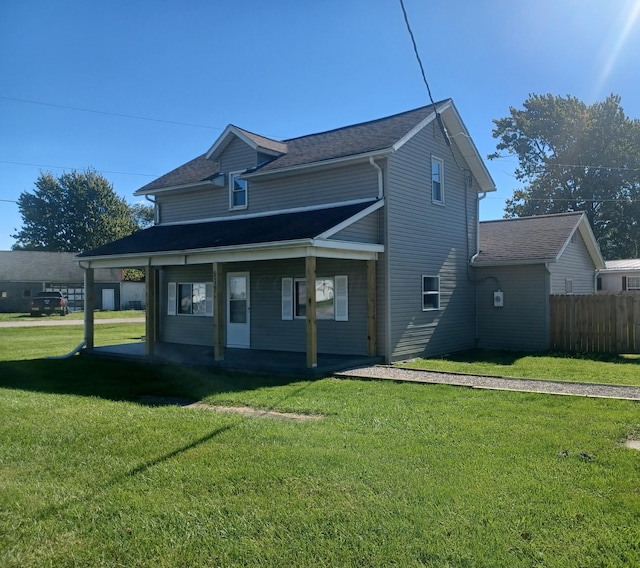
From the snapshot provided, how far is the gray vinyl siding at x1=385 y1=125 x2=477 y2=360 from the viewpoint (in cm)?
1396

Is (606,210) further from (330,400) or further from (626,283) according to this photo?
(330,400)

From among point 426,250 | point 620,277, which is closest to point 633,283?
point 620,277

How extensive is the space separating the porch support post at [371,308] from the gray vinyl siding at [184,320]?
5.95 m

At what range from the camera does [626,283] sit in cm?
3128

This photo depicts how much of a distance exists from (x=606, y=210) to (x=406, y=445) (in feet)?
133

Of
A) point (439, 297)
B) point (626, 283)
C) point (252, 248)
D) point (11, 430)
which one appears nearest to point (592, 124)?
point (626, 283)

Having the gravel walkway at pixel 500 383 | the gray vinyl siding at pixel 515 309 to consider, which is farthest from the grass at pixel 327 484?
the gray vinyl siding at pixel 515 309

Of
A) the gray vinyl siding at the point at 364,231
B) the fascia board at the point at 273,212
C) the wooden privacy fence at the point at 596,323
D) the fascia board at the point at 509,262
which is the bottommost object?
the wooden privacy fence at the point at 596,323

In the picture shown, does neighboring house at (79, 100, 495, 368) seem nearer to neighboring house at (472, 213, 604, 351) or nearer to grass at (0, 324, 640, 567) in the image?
neighboring house at (472, 213, 604, 351)

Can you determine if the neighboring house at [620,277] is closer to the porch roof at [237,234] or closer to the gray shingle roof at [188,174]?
the porch roof at [237,234]

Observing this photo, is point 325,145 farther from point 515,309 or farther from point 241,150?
point 515,309

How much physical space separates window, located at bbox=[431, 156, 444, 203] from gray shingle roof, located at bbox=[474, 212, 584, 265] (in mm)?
2702

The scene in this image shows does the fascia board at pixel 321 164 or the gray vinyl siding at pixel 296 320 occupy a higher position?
the fascia board at pixel 321 164

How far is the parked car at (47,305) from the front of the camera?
125 feet
